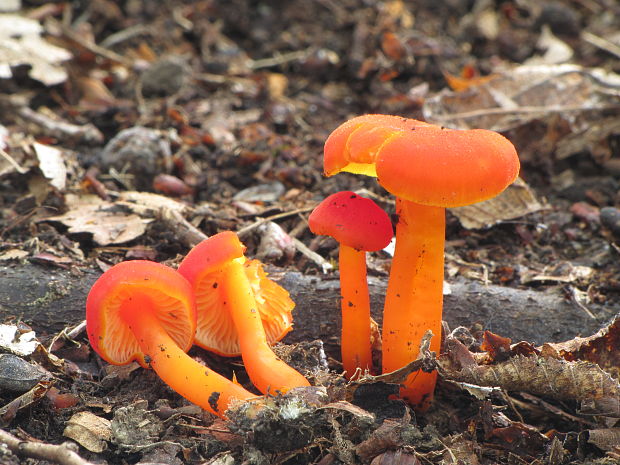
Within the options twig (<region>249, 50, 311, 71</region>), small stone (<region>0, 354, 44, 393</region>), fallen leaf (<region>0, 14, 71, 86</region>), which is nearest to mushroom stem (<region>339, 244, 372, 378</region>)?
small stone (<region>0, 354, 44, 393</region>)

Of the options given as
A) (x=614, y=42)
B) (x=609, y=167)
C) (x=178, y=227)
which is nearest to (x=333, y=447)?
(x=178, y=227)

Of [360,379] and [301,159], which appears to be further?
[301,159]

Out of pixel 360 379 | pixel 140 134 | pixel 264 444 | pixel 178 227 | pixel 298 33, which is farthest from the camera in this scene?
pixel 298 33

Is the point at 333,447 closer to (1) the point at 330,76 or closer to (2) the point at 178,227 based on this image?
(2) the point at 178,227

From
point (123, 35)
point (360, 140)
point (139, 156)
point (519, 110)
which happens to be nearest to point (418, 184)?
point (360, 140)

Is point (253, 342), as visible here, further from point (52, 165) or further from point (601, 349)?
point (52, 165)

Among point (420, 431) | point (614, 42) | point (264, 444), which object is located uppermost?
point (614, 42)
